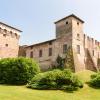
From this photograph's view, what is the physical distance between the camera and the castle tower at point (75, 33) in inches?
1939

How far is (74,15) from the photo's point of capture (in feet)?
167

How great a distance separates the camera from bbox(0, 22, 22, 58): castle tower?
55925 mm

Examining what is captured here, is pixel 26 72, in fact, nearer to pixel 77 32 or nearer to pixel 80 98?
pixel 80 98

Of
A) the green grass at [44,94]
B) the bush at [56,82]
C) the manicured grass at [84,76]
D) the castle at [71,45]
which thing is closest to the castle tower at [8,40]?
the castle at [71,45]

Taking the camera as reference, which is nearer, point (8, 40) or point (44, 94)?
point (44, 94)

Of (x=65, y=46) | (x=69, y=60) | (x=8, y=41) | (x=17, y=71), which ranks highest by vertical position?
(x=8, y=41)

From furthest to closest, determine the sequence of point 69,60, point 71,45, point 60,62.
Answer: point 60,62 < point 71,45 < point 69,60

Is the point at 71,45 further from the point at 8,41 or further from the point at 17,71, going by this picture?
the point at 8,41

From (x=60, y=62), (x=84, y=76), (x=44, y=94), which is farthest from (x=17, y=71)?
(x=60, y=62)

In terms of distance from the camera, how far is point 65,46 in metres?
50.0

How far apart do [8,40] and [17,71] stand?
2119 cm

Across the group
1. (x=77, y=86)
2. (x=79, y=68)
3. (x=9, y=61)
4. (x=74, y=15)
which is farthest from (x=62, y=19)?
(x=77, y=86)

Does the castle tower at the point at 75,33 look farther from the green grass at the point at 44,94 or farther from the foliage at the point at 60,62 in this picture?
the green grass at the point at 44,94

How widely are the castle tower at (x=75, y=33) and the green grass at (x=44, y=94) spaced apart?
13579 mm
